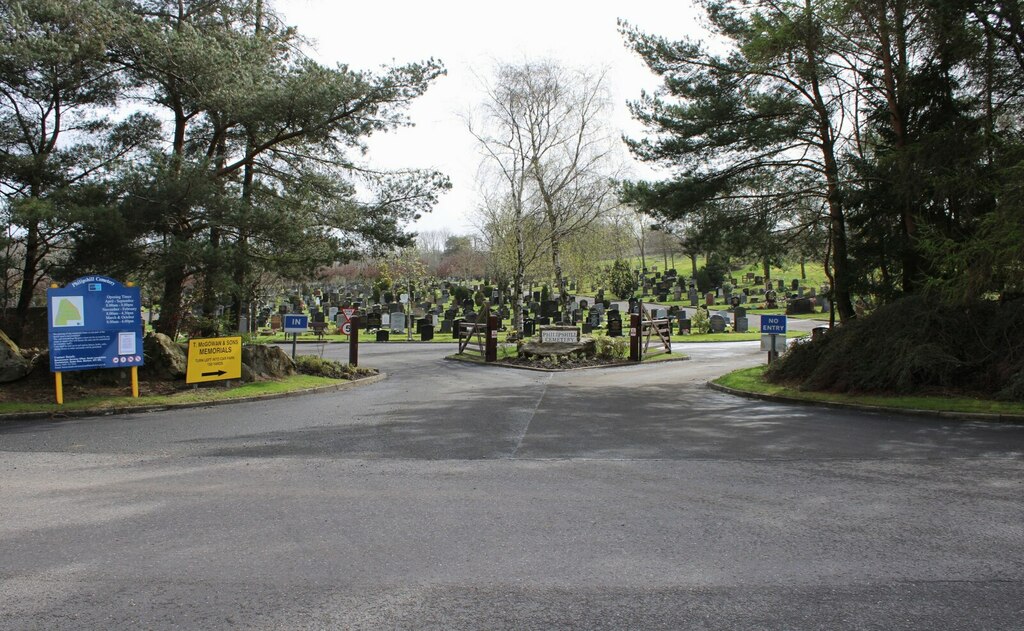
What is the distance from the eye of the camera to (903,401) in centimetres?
1230

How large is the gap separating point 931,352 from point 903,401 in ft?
3.81

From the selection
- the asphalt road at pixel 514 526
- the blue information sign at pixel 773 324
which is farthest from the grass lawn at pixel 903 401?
the blue information sign at pixel 773 324

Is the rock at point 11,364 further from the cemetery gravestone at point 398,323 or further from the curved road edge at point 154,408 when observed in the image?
the cemetery gravestone at point 398,323

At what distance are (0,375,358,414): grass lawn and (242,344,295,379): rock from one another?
0.43 meters

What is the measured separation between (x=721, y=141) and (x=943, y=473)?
1231 centimetres

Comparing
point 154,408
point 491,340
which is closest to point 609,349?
point 491,340

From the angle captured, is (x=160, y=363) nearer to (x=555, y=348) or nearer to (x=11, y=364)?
(x=11, y=364)

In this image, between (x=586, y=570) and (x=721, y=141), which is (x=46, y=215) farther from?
(x=721, y=141)

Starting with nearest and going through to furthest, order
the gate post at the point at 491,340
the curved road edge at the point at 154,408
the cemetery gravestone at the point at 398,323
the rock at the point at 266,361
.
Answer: the curved road edge at the point at 154,408, the rock at the point at 266,361, the gate post at the point at 491,340, the cemetery gravestone at the point at 398,323

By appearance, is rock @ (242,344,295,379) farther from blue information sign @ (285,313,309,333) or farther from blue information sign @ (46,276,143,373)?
blue information sign @ (46,276,143,373)

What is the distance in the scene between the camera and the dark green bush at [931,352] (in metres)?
12.4

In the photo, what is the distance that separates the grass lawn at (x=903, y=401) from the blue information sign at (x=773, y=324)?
2187 millimetres

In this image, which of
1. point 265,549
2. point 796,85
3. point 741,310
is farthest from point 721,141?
point 741,310

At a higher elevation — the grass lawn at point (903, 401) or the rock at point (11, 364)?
the rock at point (11, 364)
